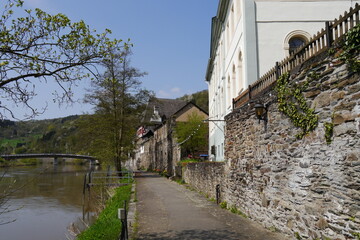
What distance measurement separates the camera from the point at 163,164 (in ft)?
121

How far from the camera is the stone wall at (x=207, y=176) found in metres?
12.9

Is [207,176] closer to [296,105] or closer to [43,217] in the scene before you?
[296,105]

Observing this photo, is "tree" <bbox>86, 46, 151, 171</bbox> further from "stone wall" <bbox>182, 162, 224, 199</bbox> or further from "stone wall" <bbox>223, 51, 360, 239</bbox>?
"stone wall" <bbox>223, 51, 360, 239</bbox>

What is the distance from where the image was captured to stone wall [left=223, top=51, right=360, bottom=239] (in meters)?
4.91

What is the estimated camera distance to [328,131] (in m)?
5.42

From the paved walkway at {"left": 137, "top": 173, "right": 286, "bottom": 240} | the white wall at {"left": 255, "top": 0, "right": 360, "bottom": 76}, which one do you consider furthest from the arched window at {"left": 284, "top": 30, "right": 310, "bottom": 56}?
the paved walkway at {"left": 137, "top": 173, "right": 286, "bottom": 240}

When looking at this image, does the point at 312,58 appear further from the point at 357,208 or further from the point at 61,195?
the point at 61,195

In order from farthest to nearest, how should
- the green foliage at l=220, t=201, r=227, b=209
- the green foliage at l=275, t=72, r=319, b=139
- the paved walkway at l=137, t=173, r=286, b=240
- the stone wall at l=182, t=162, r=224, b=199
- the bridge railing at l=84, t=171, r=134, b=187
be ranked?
1. the bridge railing at l=84, t=171, r=134, b=187
2. the stone wall at l=182, t=162, r=224, b=199
3. the green foliage at l=220, t=201, r=227, b=209
4. the paved walkway at l=137, t=173, r=286, b=240
5. the green foliage at l=275, t=72, r=319, b=139

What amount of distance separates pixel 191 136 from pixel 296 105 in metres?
25.1

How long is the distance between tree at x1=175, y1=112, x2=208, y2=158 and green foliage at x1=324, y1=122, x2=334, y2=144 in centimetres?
2493

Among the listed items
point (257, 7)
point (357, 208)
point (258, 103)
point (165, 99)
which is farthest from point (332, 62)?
point (165, 99)

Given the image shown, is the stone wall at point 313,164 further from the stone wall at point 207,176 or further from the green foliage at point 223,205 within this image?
the stone wall at point 207,176

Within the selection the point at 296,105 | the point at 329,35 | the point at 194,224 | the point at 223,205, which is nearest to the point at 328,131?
the point at 296,105

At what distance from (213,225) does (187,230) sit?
85 cm
